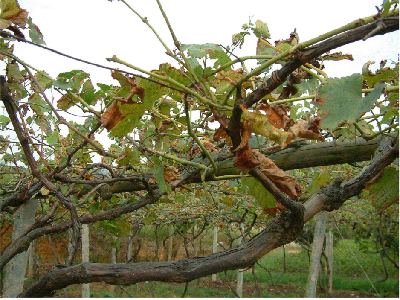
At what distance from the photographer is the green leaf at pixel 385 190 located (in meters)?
0.68

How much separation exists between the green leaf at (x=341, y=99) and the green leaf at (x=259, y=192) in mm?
349

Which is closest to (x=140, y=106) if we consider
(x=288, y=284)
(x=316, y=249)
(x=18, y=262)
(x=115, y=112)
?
(x=115, y=112)

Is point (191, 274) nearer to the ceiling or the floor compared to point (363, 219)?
nearer to the floor

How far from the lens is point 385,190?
2.26 feet

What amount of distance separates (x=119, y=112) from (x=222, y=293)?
10.2 m

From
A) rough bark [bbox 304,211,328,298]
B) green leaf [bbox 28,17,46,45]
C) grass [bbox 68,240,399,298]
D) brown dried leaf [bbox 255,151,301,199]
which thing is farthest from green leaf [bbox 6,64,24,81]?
grass [bbox 68,240,399,298]

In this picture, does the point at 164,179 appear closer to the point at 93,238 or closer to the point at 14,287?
the point at 14,287

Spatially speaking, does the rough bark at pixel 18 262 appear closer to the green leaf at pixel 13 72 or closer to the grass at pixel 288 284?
the green leaf at pixel 13 72

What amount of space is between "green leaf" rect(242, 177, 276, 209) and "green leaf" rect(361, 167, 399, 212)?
0.75ft

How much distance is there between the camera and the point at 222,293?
9797 millimetres

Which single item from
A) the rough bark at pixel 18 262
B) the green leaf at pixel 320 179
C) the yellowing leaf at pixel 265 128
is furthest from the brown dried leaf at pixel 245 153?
the rough bark at pixel 18 262

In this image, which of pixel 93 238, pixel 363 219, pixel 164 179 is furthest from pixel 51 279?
pixel 93 238

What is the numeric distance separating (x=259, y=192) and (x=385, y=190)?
27 centimetres

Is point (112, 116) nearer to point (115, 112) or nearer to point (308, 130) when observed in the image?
point (115, 112)
